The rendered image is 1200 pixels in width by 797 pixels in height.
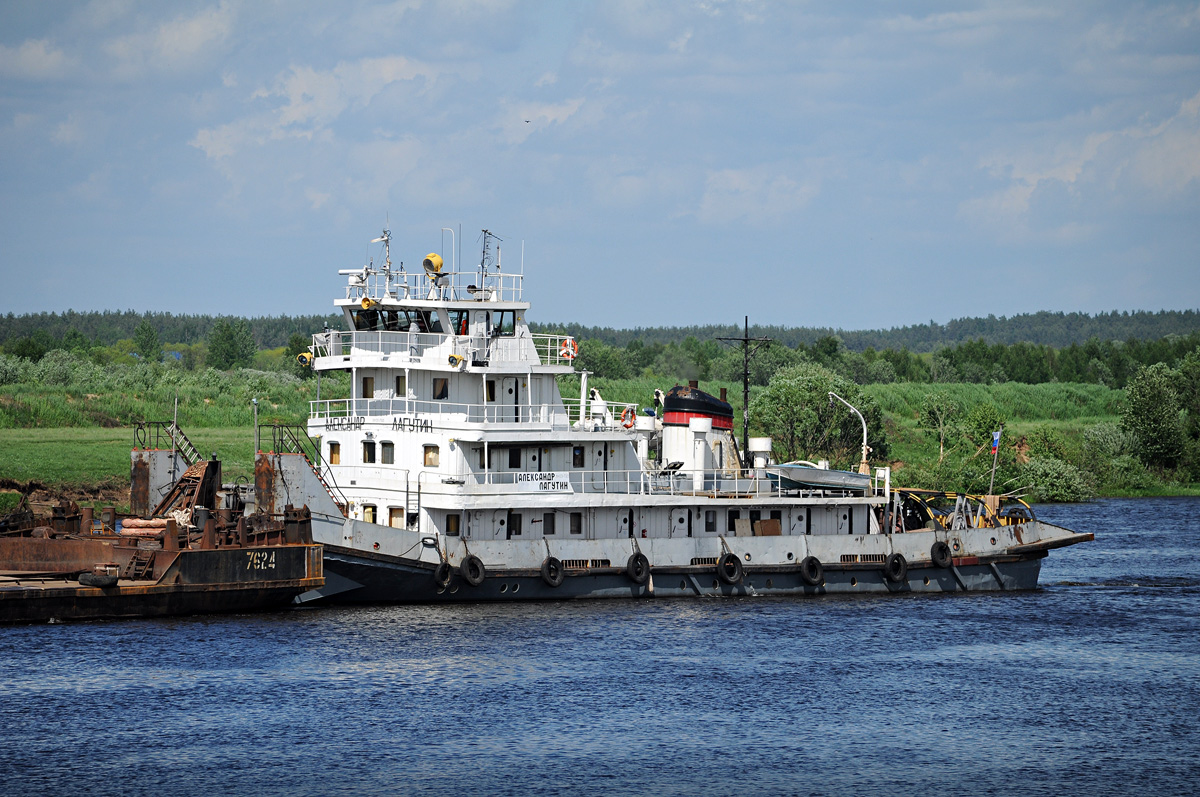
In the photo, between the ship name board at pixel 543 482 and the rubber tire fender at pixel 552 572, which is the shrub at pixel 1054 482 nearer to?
the ship name board at pixel 543 482

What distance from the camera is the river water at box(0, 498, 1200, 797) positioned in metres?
22.5

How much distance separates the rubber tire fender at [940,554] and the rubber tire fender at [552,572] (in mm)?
10747

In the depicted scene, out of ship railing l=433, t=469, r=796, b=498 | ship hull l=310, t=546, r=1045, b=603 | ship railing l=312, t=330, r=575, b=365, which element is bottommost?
ship hull l=310, t=546, r=1045, b=603

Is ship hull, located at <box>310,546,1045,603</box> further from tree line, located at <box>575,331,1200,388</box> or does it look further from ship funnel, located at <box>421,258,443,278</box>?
tree line, located at <box>575,331,1200,388</box>

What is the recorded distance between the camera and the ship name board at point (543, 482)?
33781 mm

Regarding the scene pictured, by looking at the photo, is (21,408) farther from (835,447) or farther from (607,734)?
(607,734)

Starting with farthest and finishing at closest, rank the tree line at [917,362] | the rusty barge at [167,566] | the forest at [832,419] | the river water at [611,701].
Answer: the tree line at [917,362], the forest at [832,419], the rusty barge at [167,566], the river water at [611,701]

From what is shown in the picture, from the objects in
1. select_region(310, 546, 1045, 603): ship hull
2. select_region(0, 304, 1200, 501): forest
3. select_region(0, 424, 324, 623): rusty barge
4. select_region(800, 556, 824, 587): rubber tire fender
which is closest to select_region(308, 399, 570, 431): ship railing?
select_region(0, 424, 324, 623): rusty barge

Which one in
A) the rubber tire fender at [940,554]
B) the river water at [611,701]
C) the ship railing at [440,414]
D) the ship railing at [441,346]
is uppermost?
the ship railing at [441,346]

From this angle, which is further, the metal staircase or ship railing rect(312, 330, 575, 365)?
ship railing rect(312, 330, 575, 365)

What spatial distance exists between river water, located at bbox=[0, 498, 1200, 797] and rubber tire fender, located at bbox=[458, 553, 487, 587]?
0.80m

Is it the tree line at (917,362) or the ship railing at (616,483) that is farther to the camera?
the tree line at (917,362)

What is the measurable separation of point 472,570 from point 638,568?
428 centimetres

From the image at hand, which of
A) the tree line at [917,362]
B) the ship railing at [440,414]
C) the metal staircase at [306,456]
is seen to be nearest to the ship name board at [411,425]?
the ship railing at [440,414]
